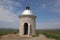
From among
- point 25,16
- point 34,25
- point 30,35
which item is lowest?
point 30,35

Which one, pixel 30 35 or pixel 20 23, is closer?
pixel 30 35

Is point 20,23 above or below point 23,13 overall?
below

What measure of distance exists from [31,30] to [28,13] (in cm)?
280

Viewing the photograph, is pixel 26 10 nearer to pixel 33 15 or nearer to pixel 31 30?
pixel 33 15

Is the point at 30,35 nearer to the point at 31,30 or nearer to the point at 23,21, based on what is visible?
the point at 31,30

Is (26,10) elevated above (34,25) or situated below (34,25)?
above

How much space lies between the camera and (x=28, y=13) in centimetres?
2088

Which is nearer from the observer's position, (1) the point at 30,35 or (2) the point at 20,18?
(1) the point at 30,35

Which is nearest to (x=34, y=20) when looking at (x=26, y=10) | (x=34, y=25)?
(x=34, y=25)

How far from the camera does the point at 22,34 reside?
20.8m

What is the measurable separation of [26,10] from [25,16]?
4.07 ft

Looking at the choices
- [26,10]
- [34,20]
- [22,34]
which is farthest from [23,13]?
[22,34]

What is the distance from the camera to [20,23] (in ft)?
70.8

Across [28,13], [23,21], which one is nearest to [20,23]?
[23,21]
